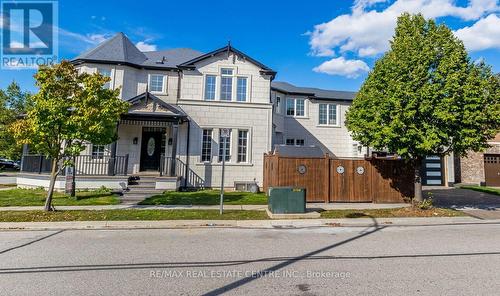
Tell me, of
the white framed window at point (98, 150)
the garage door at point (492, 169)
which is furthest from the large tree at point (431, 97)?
the garage door at point (492, 169)

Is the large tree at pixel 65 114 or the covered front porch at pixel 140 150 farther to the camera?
the covered front porch at pixel 140 150

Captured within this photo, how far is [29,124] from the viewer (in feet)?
31.7

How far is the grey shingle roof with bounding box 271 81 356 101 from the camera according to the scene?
23.6 m

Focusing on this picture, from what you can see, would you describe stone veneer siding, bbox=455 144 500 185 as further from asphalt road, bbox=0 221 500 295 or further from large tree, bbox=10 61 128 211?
large tree, bbox=10 61 128 211

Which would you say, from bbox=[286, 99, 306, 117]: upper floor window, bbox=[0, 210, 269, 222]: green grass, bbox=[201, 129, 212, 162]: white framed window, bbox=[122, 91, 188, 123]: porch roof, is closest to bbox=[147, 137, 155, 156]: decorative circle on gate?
bbox=[122, 91, 188, 123]: porch roof

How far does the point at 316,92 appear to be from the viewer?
25547 millimetres

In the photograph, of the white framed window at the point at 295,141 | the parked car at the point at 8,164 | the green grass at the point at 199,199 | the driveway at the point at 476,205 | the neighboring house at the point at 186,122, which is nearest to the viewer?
the driveway at the point at 476,205

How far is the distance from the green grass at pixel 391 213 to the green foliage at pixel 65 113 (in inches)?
349

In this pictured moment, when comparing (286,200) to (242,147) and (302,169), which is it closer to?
(302,169)

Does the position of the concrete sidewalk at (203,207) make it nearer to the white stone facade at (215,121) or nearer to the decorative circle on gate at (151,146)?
the white stone facade at (215,121)

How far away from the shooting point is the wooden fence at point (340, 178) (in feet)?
44.0

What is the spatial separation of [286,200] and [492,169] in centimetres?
2197

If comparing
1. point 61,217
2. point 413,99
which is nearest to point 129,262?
point 61,217

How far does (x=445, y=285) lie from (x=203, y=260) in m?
4.32
